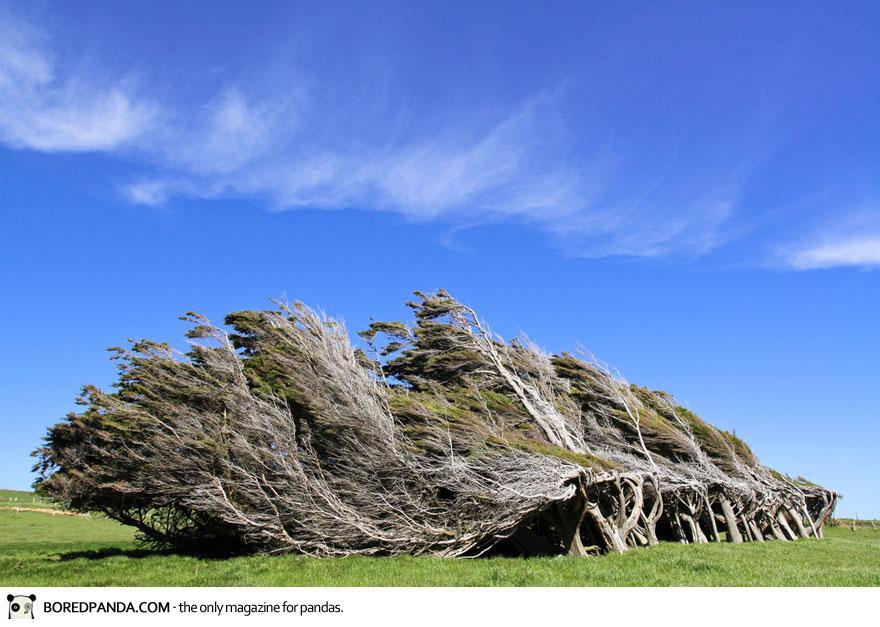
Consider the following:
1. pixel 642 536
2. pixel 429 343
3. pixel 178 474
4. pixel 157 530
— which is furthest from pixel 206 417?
pixel 642 536

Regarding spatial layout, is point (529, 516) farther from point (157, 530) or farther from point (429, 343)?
point (157, 530)

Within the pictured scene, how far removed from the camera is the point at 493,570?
11242 millimetres

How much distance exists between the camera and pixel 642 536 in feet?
50.5

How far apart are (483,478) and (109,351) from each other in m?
12.3
